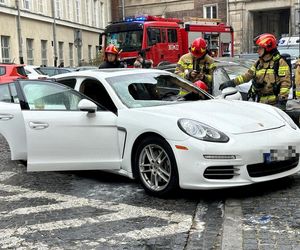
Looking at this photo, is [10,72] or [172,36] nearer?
[10,72]

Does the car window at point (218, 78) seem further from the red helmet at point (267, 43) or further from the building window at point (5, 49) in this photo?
the building window at point (5, 49)

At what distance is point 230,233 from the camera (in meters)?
4.37

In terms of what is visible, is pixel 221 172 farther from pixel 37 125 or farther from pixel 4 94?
pixel 4 94

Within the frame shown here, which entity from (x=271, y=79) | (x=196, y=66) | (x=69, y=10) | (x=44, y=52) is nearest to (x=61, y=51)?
(x=44, y=52)

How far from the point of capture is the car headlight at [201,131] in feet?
16.8

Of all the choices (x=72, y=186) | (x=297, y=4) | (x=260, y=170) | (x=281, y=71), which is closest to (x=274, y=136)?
(x=260, y=170)

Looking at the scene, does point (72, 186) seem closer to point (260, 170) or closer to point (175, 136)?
point (175, 136)

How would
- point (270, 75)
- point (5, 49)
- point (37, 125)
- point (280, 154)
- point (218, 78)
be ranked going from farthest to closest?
1. point (5, 49)
2. point (218, 78)
3. point (270, 75)
4. point (37, 125)
5. point (280, 154)

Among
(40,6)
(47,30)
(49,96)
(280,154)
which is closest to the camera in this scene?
(280,154)

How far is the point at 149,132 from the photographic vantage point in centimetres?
546

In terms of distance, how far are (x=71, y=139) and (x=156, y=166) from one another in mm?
1077

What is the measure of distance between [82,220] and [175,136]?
1.24 meters

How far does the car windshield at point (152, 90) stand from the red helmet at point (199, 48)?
1.16 m

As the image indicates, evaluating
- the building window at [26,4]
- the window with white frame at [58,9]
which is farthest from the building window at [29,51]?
the window with white frame at [58,9]
